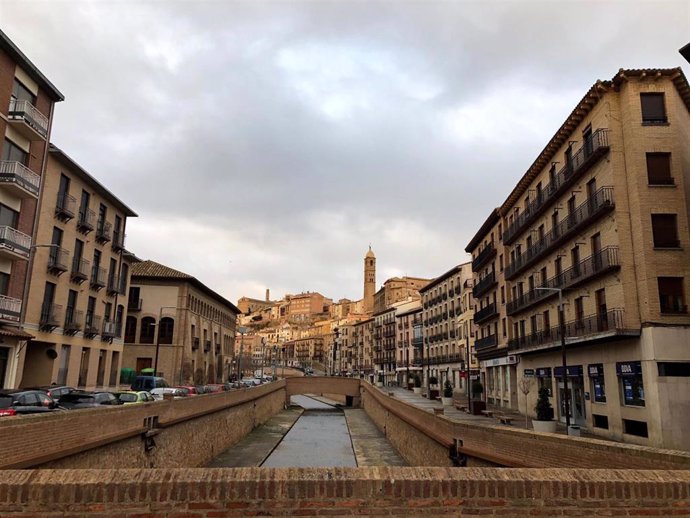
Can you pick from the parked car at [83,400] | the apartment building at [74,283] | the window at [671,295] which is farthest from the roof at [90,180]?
the window at [671,295]

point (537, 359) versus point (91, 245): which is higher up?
point (91, 245)

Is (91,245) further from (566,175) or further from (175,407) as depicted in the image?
(566,175)

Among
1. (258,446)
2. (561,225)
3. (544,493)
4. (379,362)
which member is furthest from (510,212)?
(379,362)

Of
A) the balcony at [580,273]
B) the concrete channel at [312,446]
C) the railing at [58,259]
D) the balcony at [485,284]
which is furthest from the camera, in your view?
the balcony at [485,284]

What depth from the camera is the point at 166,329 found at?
57.4 m

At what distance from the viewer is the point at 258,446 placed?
147 feet

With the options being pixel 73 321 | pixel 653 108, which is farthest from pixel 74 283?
pixel 653 108

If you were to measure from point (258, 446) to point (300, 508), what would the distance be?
1668 inches

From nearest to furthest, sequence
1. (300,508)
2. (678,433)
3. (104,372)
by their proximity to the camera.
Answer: (300,508), (678,433), (104,372)

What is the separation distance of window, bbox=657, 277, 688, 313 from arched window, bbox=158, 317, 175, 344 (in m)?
47.8

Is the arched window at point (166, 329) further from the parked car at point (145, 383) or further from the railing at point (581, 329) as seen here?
the railing at point (581, 329)

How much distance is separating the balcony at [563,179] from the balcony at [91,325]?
33.7m

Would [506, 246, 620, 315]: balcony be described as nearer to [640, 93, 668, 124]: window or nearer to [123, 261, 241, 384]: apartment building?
[640, 93, 668, 124]: window

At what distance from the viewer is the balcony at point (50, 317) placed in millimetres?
32750
